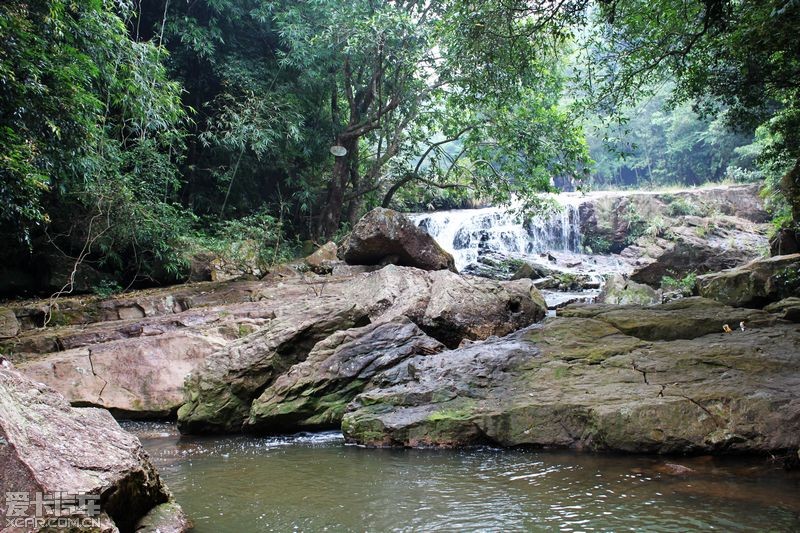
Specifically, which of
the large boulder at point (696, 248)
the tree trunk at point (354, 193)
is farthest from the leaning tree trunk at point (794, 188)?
the tree trunk at point (354, 193)

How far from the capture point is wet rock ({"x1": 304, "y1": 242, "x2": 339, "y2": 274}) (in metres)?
12.7

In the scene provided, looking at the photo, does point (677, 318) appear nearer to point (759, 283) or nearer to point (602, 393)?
point (602, 393)

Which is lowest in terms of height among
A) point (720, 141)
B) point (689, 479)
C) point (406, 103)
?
point (689, 479)

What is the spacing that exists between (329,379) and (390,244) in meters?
5.80

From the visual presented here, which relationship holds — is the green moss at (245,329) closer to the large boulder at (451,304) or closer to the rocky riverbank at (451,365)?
the rocky riverbank at (451,365)

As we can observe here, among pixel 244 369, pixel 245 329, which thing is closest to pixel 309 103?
pixel 245 329

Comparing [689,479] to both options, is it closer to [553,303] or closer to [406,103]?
[553,303]

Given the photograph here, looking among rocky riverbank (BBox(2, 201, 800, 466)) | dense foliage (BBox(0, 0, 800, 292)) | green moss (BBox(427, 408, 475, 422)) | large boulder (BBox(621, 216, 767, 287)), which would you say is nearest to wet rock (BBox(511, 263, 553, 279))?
dense foliage (BBox(0, 0, 800, 292))

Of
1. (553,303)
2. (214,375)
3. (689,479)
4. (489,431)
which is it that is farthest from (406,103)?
(689,479)

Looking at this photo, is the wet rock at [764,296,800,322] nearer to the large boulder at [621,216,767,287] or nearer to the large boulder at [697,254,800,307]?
the large boulder at [697,254,800,307]

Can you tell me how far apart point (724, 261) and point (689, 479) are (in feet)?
45.0

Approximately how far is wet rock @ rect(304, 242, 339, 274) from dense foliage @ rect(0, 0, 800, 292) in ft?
4.99

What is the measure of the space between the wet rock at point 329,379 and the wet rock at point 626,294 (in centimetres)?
580

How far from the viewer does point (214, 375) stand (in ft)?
21.7
